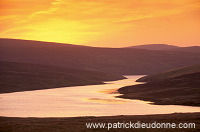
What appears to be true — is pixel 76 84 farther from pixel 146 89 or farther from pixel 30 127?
pixel 30 127

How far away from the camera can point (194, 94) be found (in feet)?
318

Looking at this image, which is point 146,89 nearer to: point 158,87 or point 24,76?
point 158,87

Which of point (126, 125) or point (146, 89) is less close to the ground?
point (126, 125)

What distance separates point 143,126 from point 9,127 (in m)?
16.8

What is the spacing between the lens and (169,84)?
407 ft

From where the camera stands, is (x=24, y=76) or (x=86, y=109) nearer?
(x=86, y=109)

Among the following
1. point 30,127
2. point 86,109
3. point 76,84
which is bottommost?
point 76,84

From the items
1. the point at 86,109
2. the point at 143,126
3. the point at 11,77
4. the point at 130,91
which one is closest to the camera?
the point at 143,126

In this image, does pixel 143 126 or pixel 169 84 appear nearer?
pixel 143 126

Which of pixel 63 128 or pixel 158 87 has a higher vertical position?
pixel 63 128

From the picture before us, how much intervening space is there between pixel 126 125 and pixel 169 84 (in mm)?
80575

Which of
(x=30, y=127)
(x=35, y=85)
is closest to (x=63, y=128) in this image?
(x=30, y=127)

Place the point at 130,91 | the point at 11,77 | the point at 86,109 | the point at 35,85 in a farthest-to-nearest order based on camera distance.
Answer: the point at 11,77, the point at 35,85, the point at 130,91, the point at 86,109

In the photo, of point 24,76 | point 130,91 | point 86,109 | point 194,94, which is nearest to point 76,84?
point 24,76
